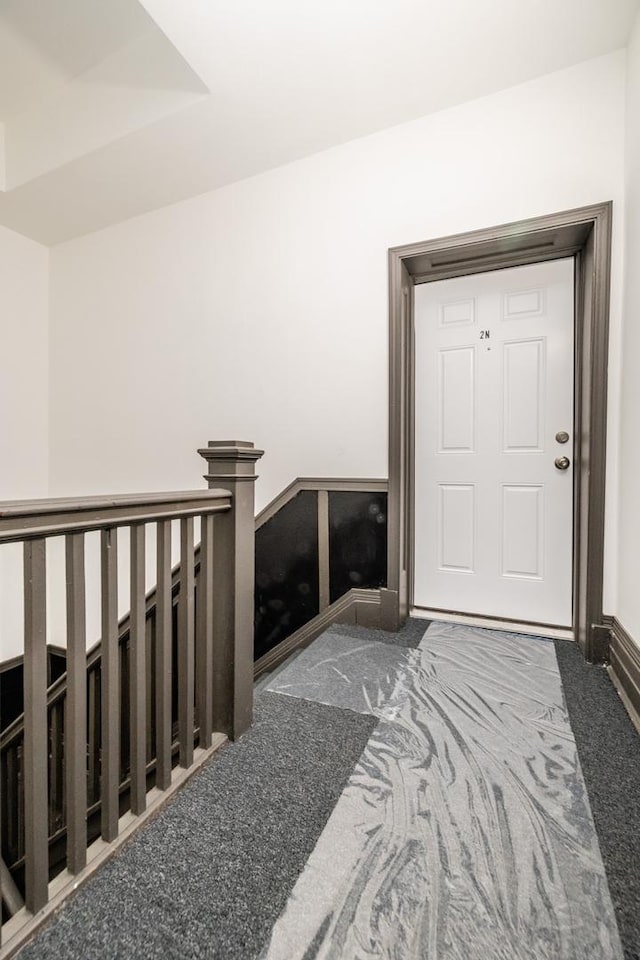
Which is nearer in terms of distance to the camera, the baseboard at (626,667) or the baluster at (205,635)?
the baluster at (205,635)

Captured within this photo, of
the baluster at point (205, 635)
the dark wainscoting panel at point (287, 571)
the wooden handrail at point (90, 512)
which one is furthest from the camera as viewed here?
the dark wainscoting panel at point (287, 571)

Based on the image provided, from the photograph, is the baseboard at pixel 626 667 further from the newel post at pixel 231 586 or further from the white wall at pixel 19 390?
the white wall at pixel 19 390

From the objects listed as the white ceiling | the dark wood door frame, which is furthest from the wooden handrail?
the white ceiling

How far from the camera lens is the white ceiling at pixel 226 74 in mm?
1789

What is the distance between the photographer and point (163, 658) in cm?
118

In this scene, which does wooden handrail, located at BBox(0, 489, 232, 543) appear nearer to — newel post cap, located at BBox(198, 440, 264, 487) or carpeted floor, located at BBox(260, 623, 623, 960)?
newel post cap, located at BBox(198, 440, 264, 487)

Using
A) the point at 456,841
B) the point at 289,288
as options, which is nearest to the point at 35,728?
the point at 456,841

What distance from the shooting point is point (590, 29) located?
1814mm

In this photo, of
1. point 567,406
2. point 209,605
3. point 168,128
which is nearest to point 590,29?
point 567,406

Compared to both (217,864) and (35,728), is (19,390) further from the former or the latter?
(217,864)

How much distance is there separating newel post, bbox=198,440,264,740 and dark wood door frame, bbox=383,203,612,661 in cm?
110

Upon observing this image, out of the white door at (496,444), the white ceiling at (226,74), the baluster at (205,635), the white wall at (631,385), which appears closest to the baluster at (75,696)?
the baluster at (205,635)

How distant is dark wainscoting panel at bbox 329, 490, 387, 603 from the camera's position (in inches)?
93.1

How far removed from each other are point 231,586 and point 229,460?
389 mm
